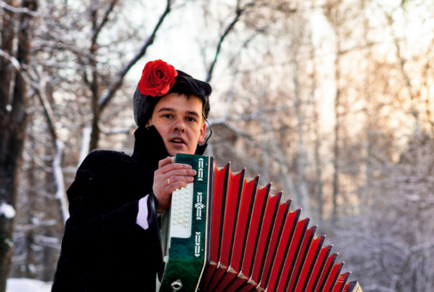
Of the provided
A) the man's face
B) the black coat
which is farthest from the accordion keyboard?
the man's face

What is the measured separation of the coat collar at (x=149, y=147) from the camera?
2205 millimetres

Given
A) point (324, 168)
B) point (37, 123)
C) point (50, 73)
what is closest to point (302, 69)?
point (324, 168)

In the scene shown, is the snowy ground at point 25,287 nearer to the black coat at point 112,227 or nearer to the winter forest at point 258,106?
the winter forest at point 258,106

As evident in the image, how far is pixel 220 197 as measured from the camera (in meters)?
1.89

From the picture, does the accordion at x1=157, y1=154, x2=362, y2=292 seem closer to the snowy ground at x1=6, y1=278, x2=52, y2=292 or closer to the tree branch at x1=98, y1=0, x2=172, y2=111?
the tree branch at x1=98, y1=0, x2=172, y2=111

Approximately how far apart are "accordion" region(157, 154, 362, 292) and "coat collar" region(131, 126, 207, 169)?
397 millimetres

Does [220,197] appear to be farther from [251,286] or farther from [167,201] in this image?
[251,286]

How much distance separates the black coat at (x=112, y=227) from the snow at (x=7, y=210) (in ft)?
17.4

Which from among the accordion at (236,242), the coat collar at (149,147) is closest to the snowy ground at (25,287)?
the coat collar at (149,147)

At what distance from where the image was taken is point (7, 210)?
7.06 m

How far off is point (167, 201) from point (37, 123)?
1064 cm

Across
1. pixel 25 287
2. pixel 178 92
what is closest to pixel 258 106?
pixel 25 287

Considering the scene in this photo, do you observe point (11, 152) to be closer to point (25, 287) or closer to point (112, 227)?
point (25, 287)

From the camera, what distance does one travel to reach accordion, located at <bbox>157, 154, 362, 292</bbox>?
1.65 meters
